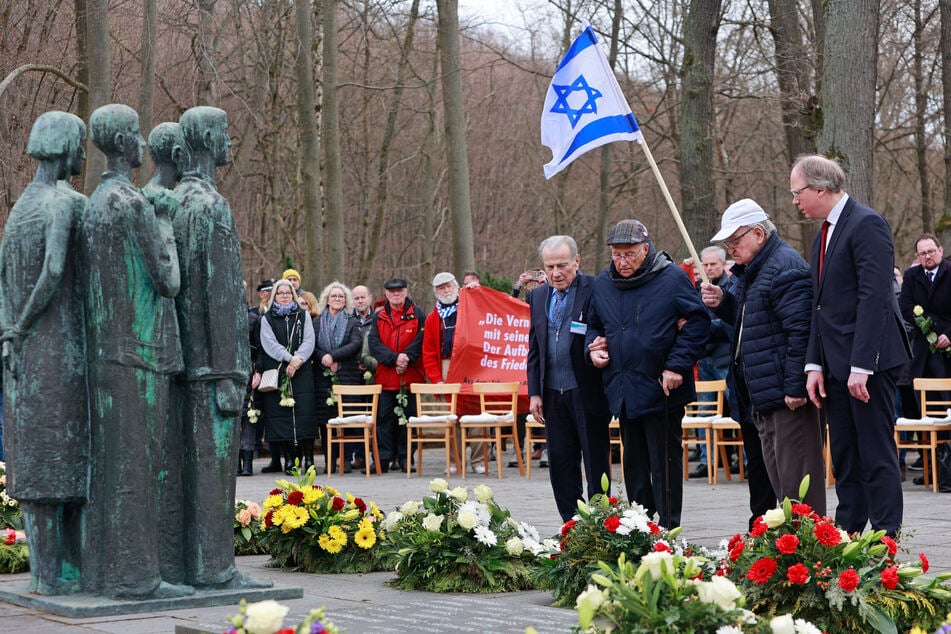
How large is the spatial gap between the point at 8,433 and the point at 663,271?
4.00 m

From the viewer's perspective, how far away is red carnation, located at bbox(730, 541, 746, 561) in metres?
6.07

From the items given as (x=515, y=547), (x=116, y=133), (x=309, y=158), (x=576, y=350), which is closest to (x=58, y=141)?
(x=116, y=133)

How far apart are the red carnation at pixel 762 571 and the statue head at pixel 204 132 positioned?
350 cm

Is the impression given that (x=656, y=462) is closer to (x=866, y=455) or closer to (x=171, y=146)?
(x=866, y=455)

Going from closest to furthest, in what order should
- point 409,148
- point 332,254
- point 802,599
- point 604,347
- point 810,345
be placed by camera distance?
1. point 802,599
2. point 810,345
3. point 604,347
4. point 332,254
5. point 409,148

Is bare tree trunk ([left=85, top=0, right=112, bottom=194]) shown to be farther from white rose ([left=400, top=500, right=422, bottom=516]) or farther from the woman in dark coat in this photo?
white rose ([left=400, top=500, right=422, bottom=516])

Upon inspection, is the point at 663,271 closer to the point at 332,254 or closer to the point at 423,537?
the point at 423,537

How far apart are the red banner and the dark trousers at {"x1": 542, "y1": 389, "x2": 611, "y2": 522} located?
695 centimetres

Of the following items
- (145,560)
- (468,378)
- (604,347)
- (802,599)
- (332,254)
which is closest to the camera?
(802,599)

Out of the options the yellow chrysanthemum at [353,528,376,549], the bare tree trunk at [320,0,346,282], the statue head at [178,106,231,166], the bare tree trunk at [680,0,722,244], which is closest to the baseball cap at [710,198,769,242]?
the yellow chrysanthemum at [353,528,376,549]

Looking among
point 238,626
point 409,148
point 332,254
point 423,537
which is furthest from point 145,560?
point 409,148

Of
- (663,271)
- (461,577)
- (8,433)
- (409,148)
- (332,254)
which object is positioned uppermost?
(409,148)

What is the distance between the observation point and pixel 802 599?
5.71 m

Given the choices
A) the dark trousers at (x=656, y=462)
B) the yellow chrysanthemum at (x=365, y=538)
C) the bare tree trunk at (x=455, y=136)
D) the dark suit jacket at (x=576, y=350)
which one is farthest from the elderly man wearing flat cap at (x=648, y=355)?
the bare tree trunk at (x=455, y=136)
